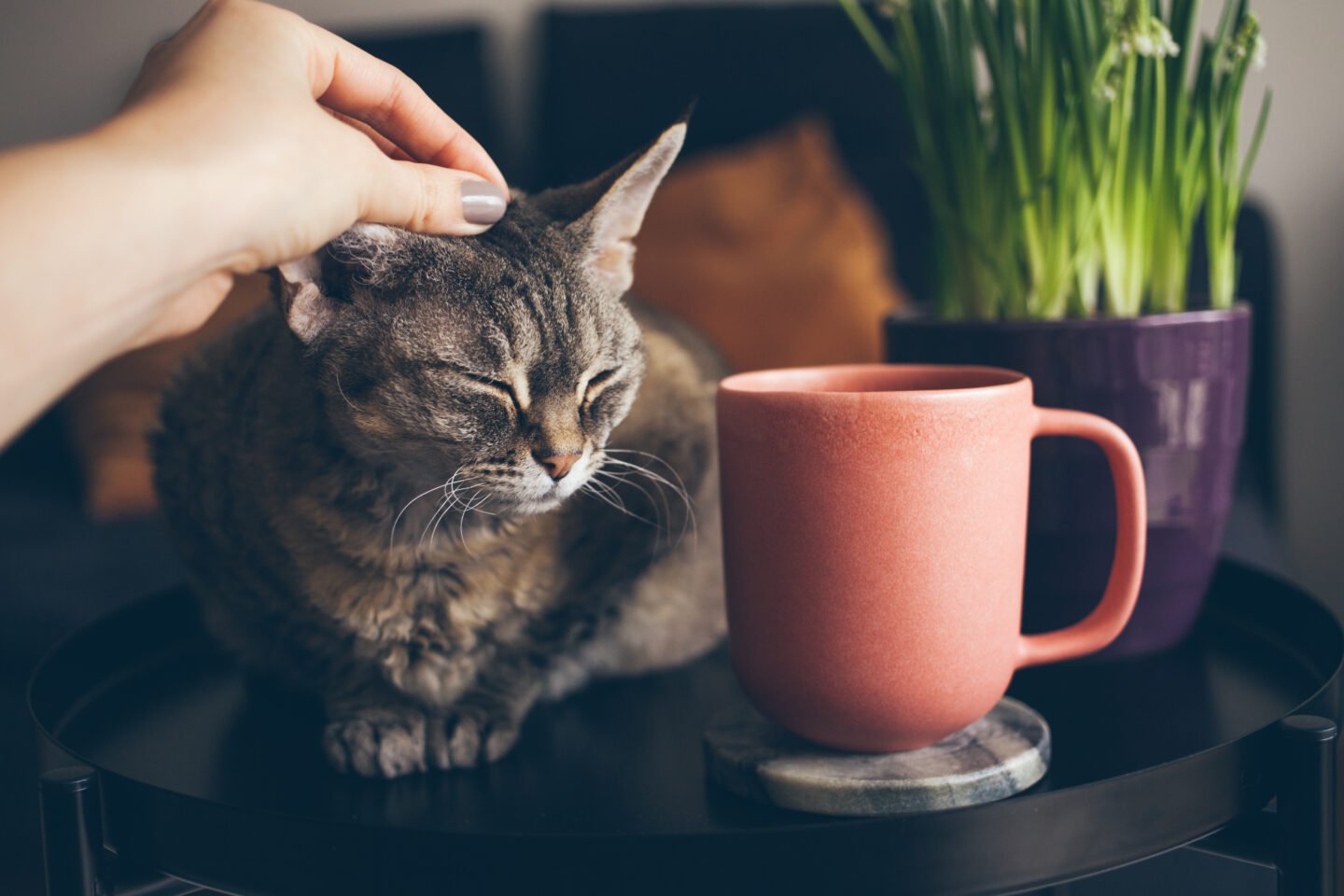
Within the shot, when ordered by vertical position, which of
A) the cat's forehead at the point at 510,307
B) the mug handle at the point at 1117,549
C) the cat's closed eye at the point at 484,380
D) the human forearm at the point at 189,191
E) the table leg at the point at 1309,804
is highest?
the human forearm at the point at 189,191

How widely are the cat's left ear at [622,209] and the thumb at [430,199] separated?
0.18 feet

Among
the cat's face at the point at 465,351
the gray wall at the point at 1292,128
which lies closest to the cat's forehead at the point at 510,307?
the cat's face at the point at 465,351

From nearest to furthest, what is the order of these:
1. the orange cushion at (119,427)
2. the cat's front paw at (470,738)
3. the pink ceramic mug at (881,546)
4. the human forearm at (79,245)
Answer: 1. the human forearm at (79,245)
2. the pink ceramic mug at (881,546)
3. the cat's front paw at (470,738)
4. the orange cushion at (119,427)

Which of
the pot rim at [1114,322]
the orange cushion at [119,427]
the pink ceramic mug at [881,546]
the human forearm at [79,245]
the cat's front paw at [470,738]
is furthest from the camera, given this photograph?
the orange cushion at [119,427]

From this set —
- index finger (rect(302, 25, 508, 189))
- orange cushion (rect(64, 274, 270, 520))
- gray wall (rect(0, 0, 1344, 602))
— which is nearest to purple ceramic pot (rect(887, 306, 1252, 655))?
index finger (rect(302, 25, 508, 189))

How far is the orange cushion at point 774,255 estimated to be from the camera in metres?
1.70

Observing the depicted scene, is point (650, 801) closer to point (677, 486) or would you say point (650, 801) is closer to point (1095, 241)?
point (677, 486)

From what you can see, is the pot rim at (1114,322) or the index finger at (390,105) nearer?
the index finger at (390,105)

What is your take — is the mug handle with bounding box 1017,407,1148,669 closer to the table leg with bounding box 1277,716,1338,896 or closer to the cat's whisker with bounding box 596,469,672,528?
the table leg with bounding box 1277,716,1338,896

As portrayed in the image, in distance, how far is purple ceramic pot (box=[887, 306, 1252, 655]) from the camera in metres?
0.73

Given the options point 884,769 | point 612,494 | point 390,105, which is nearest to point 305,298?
point 390,105

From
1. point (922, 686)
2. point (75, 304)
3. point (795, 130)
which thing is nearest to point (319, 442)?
point (75, 304)

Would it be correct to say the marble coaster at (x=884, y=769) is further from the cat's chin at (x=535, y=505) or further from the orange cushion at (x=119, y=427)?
the orange cushion at (x=119, y=427)

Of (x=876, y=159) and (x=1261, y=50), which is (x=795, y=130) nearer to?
(x=876, y=159)
